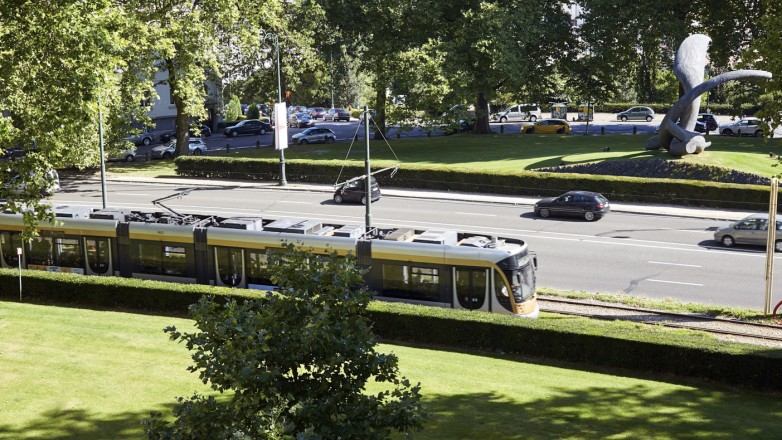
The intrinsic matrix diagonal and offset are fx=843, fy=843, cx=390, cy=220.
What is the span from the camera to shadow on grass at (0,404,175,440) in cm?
1614

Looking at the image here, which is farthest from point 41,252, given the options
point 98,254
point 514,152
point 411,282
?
point 514,152

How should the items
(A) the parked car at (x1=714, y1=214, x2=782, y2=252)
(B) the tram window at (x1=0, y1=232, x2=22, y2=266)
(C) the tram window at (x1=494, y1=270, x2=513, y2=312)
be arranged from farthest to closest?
(A) the parked car at (x1=714, y1=214, x2=782, y2=252) < (B) the tram window at (x1=0, y1=232, x2=22, y2=266) < (C) the tram window at (x1=494, y1=270, x2=513, y2=312)

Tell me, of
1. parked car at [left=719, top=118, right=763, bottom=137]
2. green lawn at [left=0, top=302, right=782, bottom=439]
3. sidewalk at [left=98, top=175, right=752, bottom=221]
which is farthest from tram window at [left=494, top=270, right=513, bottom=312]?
parked car at [left=719, top=118, right=763, bottom=137]

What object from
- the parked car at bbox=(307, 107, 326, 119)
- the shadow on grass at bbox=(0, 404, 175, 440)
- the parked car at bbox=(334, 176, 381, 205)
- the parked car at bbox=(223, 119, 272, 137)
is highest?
the parked car at bbox=(307, 107, 326, 119)

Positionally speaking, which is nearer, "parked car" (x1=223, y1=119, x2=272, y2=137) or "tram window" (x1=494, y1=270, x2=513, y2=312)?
"tram window" (x1=494, y1=270, x2=513, y2=312)

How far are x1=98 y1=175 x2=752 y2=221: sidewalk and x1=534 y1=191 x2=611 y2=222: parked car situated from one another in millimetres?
2592

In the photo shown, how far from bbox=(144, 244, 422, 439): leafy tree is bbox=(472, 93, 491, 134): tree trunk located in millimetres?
56746

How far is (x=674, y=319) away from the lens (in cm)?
2641

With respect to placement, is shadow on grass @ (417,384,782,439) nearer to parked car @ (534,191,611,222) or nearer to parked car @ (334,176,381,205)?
parked car @ (534,191,611,222)

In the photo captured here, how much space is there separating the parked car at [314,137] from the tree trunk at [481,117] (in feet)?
40.9

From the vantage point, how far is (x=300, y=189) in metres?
50.6

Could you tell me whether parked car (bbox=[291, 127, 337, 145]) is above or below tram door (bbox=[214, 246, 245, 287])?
above

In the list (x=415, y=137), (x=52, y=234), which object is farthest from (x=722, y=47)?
(x=52, y=234)

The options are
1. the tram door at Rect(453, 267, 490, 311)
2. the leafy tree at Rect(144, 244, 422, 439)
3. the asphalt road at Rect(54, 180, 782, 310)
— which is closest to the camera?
the leafy tree at Rect(144, 244, 422, 439)
